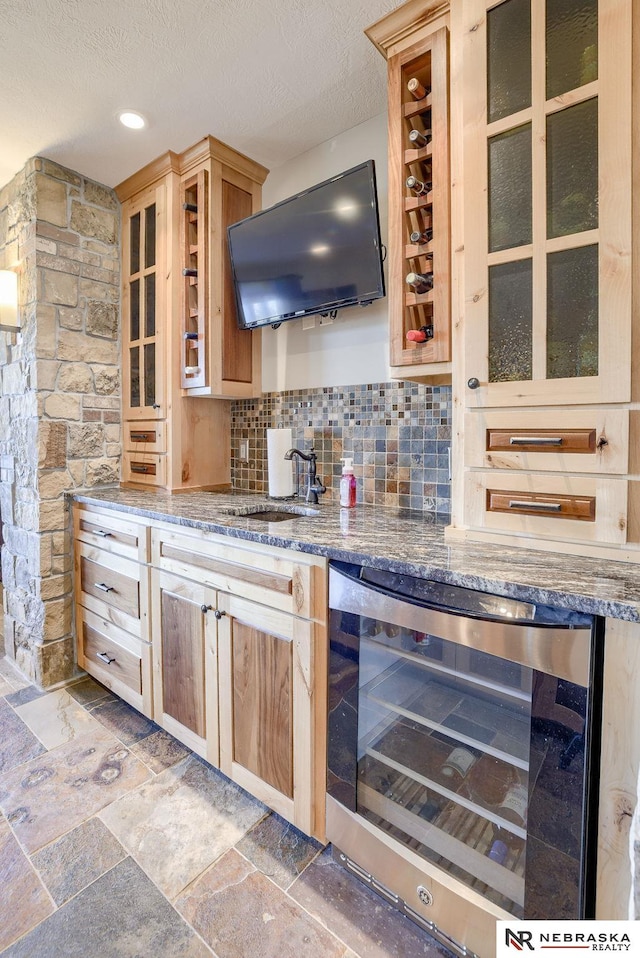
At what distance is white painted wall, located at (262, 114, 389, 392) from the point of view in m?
1.95

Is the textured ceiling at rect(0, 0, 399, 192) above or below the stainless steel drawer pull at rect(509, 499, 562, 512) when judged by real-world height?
above

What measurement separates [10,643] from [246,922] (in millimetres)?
2134

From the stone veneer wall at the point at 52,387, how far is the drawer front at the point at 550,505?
2.09 m

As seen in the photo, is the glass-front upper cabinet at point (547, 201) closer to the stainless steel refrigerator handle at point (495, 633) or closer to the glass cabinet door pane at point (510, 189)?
the glass cabinet door pane at point (510, 189)

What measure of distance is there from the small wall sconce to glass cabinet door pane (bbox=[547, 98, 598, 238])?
2.51m

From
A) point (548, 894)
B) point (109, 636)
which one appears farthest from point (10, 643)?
point (548, 894)

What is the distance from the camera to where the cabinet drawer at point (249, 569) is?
4.27 feet

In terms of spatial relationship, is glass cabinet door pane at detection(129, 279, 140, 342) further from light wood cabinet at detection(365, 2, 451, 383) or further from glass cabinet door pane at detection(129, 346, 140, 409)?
light wood cabinet at detection(365, 2, 451, 383)

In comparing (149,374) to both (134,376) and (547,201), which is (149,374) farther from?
(547,201)

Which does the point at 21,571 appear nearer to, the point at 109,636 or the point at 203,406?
the point at 109,636

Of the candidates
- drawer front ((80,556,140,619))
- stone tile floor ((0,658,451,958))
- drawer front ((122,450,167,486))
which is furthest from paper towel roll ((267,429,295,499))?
stone tile floor ((0,658,451,958))

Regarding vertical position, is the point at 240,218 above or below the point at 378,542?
above

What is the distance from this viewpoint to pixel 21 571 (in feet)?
8.12

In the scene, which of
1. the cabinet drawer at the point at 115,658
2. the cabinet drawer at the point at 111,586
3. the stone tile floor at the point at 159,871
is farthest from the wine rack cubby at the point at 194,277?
the stone tile floor at the point at 159,871
